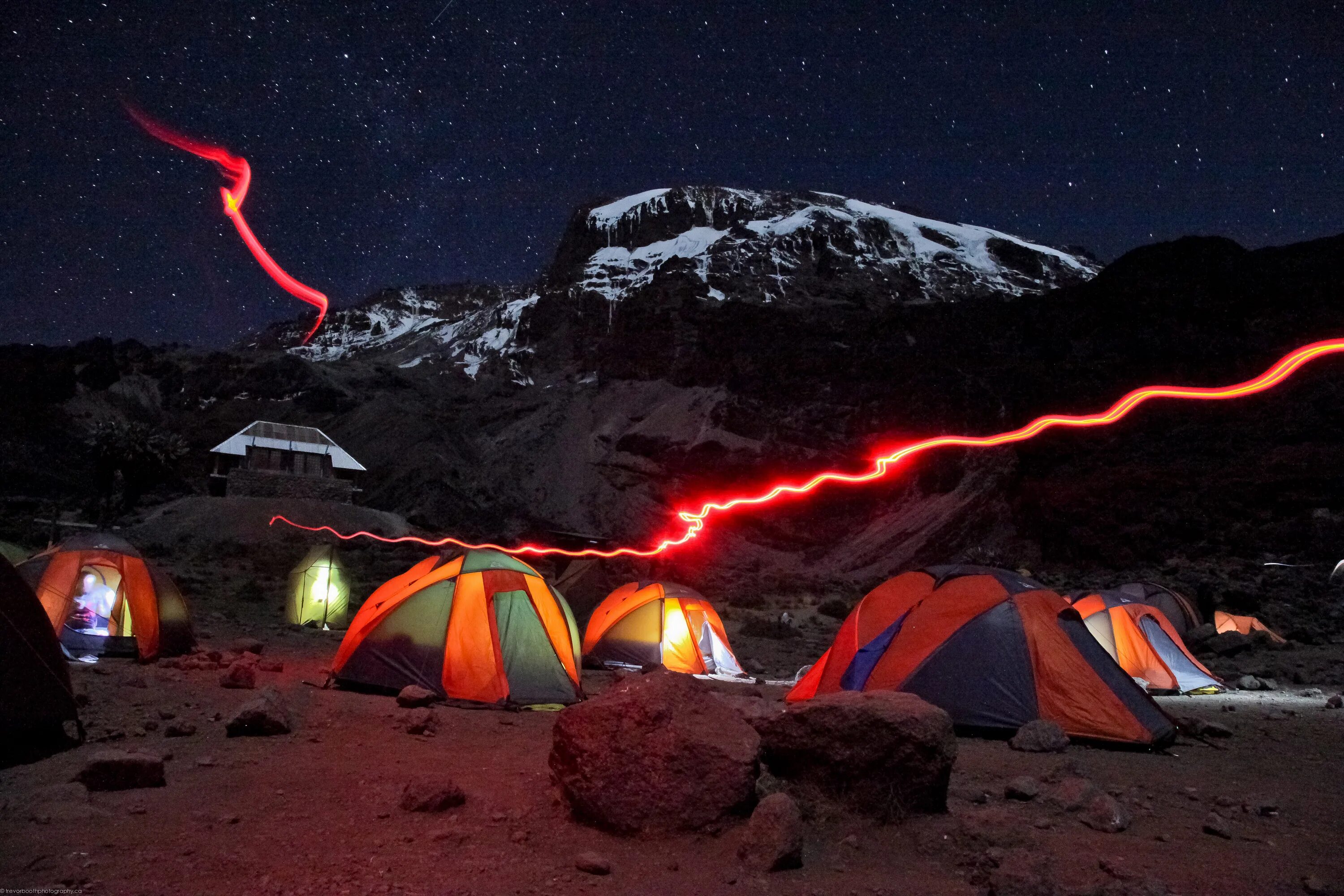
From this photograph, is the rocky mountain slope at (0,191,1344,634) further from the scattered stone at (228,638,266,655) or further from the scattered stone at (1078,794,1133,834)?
the scattered stone at (1078,794,1133,834)

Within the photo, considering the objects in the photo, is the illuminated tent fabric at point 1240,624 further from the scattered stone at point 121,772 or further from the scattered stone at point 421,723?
the scattered stone at point 121,772

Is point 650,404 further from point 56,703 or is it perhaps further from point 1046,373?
point 56,703

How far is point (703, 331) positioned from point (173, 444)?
157ft

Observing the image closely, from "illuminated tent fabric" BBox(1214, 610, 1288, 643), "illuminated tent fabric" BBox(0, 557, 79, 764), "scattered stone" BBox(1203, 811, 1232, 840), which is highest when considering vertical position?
"illuminated tent fabric" BBox(0, 557, 79, 764)

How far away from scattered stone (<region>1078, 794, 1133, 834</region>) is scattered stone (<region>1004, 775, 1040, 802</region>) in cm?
36

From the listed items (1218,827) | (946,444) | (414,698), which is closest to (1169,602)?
(1218,827)

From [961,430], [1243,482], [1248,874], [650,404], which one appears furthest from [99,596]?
[650,404]

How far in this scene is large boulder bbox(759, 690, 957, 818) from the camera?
4762 millimetres

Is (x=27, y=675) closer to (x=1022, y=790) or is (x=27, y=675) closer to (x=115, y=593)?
(x=115, y=593)

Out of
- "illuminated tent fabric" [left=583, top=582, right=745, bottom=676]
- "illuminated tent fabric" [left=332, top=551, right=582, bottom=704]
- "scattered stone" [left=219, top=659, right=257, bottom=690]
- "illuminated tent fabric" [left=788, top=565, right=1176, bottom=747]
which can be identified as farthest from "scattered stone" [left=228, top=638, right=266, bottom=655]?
"illuminated tent fabric" [left=788, top=565, right=1176, bottom=747]

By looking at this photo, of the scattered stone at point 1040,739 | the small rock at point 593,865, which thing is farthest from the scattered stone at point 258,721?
the scattered stone at point 1040,739

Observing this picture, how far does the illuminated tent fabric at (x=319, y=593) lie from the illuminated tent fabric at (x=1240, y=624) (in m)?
22.1

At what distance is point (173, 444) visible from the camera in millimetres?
51562

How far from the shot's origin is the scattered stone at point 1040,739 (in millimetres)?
7172
